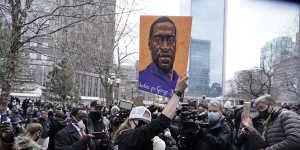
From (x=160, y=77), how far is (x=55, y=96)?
162 ft

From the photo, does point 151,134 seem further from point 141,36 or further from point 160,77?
point 141,36

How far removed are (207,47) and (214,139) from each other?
417ft

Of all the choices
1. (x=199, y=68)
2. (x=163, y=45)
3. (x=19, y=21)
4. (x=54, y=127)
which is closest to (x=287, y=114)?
(x=163, y=45)

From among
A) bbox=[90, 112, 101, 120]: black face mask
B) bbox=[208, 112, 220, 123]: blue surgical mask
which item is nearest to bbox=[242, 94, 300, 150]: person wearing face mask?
bbox=[208, 112, 220, 123]: blue surgical mask

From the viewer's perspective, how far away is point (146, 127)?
3.09m

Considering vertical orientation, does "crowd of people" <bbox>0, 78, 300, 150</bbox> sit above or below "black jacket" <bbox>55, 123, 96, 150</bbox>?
above

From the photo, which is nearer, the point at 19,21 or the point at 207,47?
the point at 19,21

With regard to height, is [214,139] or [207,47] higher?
[207,47]

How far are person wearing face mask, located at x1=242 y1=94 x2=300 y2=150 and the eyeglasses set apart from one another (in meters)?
1.93

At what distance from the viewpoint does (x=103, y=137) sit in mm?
4598

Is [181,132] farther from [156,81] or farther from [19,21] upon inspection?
[19,21]

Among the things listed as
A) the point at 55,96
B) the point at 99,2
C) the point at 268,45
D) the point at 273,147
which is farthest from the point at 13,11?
the point at 55,96

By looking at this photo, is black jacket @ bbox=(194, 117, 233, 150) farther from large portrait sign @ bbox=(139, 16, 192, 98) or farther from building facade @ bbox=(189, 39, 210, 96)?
building facade @ bbox=(189, 39, 210, 96)

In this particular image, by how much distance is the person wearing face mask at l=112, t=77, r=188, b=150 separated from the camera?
9.85ft
